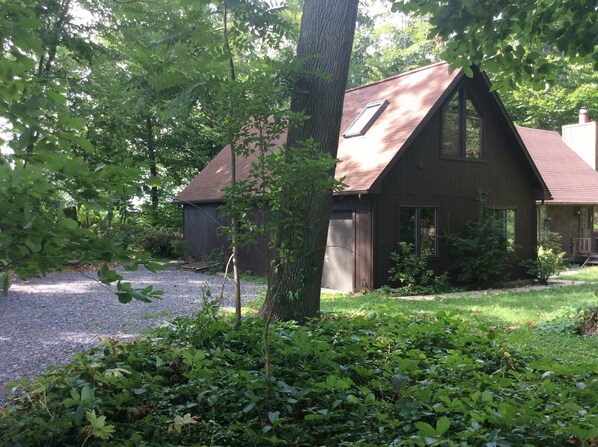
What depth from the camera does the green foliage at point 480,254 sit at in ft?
45.8

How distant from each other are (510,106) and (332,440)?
3740 cm

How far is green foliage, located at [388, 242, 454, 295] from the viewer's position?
13.0m

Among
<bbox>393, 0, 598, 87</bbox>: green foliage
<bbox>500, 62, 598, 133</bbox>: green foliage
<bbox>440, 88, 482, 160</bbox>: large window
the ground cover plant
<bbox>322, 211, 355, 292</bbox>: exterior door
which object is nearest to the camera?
the ground cover plant

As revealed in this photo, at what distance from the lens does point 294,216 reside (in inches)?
162

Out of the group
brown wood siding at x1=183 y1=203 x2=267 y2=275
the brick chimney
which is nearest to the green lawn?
brown wood siding at x1=183 y1=203 x2=267 y2=275

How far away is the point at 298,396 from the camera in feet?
11.6

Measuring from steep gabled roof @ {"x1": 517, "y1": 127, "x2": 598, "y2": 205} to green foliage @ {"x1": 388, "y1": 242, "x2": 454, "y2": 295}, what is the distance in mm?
10699

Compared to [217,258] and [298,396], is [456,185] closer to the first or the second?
[217,258]

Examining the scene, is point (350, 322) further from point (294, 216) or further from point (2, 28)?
point (2, 28)

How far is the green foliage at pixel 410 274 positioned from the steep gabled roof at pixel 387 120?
208 centimetres

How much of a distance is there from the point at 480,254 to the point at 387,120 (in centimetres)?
446

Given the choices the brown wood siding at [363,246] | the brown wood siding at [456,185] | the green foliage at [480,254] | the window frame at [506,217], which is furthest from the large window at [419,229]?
the window frame at [506,217]

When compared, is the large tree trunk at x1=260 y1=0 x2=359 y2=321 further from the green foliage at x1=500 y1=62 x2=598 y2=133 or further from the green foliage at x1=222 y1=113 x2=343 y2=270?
the green foliage at x1=500 y1=62 x2=598 y2=133

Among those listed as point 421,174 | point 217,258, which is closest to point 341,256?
point 421,174
